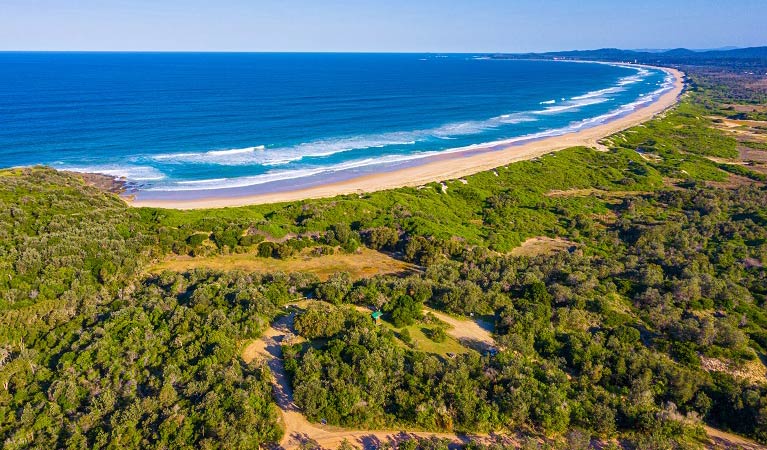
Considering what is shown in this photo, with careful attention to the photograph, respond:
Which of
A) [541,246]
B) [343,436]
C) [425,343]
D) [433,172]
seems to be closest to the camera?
[343,436]

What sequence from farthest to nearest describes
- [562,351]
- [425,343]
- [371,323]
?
[371,323], [425,343], [562,351]

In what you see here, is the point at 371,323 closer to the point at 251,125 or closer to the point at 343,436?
the point at 343,436

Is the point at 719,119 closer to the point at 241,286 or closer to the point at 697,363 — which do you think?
the point at 697,363

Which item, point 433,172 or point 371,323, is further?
point 433,172

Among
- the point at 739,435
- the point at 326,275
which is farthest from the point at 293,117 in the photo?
the point at 739,435

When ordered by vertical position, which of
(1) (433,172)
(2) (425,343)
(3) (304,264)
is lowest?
(2) (425,343)

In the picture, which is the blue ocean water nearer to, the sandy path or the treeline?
the treeline

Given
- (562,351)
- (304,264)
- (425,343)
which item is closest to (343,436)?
(425,343)

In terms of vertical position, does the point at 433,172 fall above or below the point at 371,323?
above
